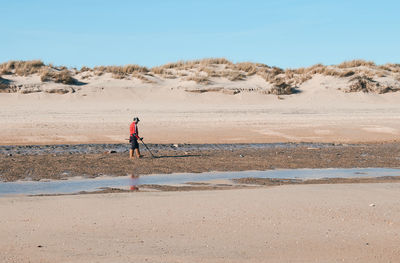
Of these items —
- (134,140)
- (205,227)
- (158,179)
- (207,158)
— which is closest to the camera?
(205,227)

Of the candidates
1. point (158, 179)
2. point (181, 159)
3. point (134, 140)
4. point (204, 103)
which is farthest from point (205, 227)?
point (204, 103)

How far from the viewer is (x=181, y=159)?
54.4 feet

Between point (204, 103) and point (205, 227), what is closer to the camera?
point (205, 227)

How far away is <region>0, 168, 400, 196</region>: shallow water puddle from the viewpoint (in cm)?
1177

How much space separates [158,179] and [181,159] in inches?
127

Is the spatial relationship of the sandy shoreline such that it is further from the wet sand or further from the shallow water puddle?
the wet sand

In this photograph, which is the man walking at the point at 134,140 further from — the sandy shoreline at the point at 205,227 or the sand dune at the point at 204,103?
the sandy shoreline at the point at 205,227

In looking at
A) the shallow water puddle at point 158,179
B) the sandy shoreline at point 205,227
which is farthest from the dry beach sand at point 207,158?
the shallow water puddle at point 158,179

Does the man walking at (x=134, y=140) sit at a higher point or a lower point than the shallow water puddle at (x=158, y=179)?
higher

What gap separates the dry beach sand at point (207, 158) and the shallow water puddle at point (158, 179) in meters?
0.83

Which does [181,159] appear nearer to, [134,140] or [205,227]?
[134,140]

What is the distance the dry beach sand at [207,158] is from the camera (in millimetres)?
7270

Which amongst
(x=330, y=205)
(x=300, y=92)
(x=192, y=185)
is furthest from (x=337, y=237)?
(x=300, y=92)

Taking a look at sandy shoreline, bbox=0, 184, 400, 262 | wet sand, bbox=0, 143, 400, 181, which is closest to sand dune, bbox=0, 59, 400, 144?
wet sand, bbox=0, 143, 400, 181
